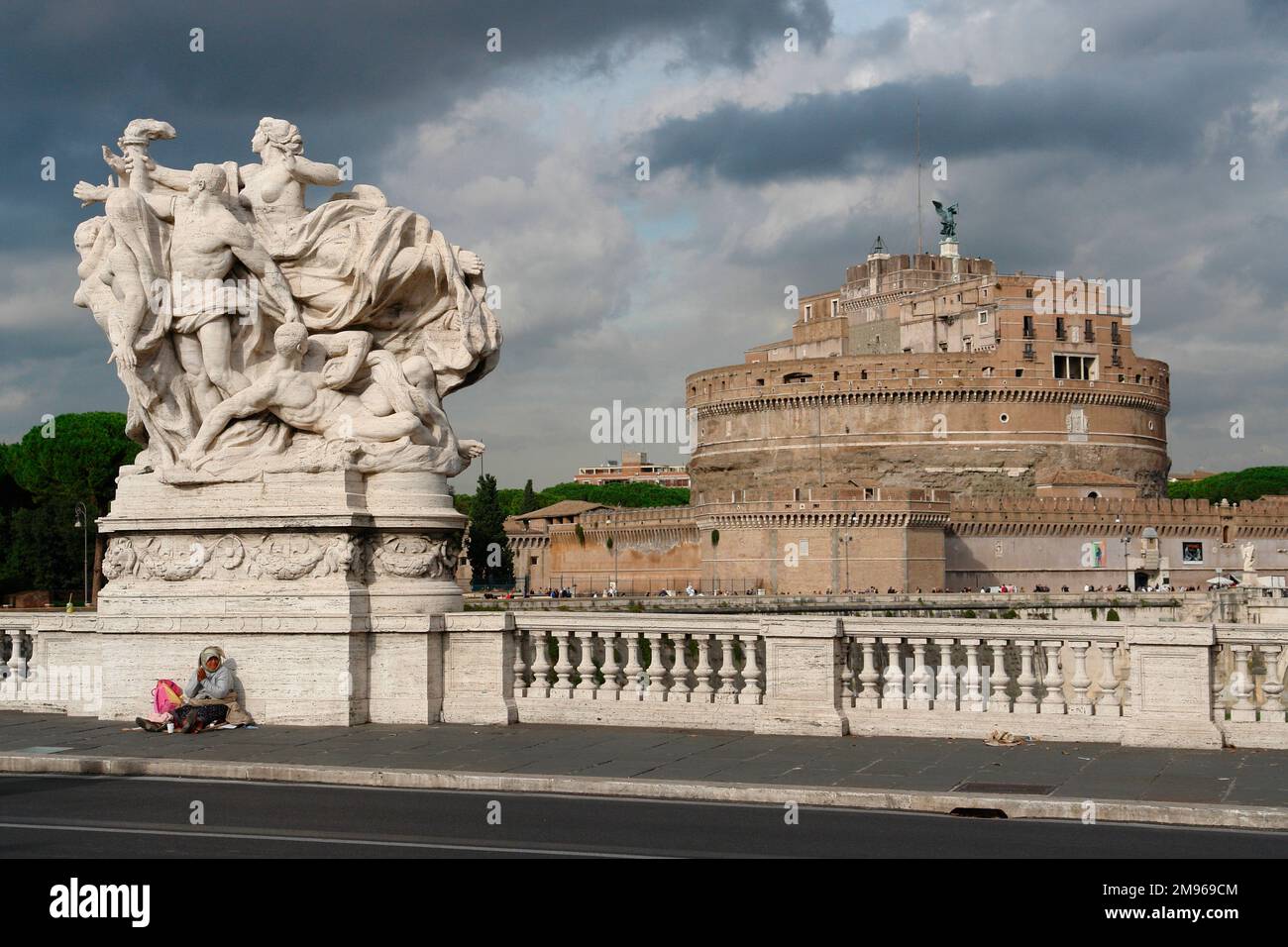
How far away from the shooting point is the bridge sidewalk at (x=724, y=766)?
8.02m

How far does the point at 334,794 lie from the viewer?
8.75 m

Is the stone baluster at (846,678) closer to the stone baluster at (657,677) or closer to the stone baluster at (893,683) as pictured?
the stone baluster at (893,683)

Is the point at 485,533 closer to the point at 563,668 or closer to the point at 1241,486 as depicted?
the point at 563,668

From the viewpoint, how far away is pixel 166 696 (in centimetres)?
1122

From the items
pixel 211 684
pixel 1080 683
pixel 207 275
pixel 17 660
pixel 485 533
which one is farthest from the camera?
pixel 485 533

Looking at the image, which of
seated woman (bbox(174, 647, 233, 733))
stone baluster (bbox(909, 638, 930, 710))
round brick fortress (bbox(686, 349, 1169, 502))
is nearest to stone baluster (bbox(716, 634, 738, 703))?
stone baluster (bbox(909, 638, 930, 710))

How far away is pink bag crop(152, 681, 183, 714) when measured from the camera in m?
11.2

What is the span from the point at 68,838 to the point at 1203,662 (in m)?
6.66

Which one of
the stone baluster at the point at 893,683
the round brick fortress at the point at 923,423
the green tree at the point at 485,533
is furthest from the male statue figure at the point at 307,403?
the round brick fortress at the point at 923,423

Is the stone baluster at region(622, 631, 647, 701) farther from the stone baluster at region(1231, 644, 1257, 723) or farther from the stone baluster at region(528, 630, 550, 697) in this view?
the stone baluster at region(1231, 644, 1257, 723)

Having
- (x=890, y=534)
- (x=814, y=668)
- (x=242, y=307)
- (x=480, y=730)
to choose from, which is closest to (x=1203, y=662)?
(x=814, y=668)

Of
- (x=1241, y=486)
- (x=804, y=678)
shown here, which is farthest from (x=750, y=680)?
(x=1241, y=486)

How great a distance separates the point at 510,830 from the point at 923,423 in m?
84.8
